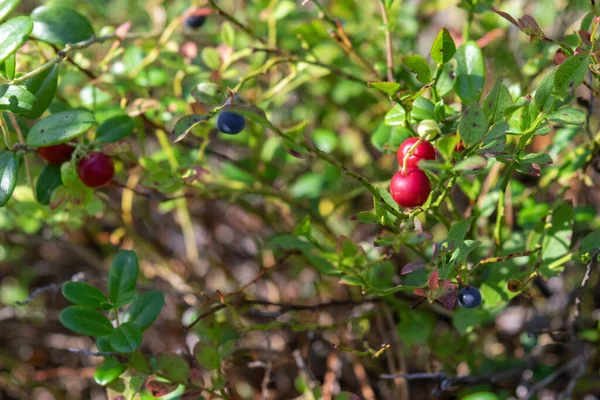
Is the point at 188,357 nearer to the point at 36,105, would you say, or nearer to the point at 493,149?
the point at 36,105

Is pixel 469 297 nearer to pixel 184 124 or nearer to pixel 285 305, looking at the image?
pixel 285 305

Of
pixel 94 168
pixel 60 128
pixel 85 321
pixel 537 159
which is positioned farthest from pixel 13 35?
pixel 537 159

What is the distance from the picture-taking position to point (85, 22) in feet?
4.52

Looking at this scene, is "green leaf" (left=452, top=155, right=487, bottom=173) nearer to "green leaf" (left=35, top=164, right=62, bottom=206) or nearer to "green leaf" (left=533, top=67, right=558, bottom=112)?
"green leaf" (left=533, top=67, right=558, bottom=112)

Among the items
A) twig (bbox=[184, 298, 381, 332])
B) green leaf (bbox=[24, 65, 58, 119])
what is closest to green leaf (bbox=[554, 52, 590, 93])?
twig (bbox=[184, 298, 381, 332])

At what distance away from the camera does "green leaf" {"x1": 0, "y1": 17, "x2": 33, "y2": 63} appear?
3.35 feet

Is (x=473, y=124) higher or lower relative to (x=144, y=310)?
higher

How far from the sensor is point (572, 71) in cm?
99

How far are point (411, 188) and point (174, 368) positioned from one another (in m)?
0.64

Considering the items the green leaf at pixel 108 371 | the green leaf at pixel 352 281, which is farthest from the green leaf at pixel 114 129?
the green leaf at pixel 352 281

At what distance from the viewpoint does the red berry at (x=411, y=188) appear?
0.97 metres

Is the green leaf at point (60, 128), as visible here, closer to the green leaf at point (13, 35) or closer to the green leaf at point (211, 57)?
the green leaf at point (13, 35)

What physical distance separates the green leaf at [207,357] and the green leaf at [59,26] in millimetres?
732

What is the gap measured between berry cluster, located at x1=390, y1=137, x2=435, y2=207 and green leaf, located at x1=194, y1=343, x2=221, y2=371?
0.56m
